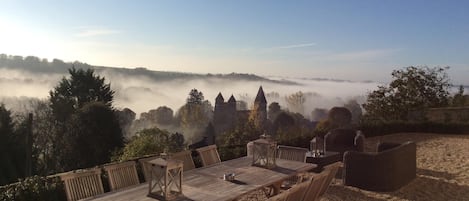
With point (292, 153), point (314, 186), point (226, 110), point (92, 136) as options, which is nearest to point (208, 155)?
point (292, 153)

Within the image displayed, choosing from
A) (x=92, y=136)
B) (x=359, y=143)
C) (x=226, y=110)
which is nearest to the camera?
(x=359, y=143)

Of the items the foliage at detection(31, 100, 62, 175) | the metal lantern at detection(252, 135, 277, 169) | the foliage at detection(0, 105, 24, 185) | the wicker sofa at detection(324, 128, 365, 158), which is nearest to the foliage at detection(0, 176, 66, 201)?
the metal lantern at detection(252, 135, 277, 169)

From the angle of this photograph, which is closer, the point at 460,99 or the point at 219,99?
the point at 460,99

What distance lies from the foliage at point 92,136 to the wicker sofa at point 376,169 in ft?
51.4

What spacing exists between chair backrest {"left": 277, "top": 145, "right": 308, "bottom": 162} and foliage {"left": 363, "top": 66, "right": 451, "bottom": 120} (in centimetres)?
1704

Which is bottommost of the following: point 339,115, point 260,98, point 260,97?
point 339,115

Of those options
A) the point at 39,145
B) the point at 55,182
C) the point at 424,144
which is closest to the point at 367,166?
the point at 55,182

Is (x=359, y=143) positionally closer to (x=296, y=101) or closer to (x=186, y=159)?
(x=186, y=159)

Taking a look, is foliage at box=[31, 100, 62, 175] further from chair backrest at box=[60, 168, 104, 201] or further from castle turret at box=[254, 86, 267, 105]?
castle turret at box=[254, 86, 267, 105]

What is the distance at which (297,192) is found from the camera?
4125 millimetres

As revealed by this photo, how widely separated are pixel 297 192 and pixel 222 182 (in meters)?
1.14

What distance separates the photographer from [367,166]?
7.58 meters

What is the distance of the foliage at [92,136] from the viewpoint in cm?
2083

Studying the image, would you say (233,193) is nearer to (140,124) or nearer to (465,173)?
(465,173)
